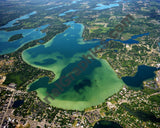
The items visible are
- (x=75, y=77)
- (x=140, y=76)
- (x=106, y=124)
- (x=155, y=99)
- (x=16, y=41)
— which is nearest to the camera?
(x=106, y=124)

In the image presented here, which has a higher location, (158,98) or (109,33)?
(109,33)

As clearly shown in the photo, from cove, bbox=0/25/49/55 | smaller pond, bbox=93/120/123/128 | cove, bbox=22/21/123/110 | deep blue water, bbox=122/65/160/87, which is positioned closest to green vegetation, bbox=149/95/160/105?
deep blue water, bbox=122/65/160/87

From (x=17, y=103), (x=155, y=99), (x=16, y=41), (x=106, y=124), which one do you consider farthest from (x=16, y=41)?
(x=155, y=99)

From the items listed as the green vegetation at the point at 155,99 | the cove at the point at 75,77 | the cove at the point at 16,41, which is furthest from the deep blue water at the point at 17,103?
the cove at the point at 16,41

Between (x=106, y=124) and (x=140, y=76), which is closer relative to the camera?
(x=106, y=124)

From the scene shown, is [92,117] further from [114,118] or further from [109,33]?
[109,33]

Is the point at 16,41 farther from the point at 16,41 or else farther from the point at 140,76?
the point at 140,76

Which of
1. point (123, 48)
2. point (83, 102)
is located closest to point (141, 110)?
point (83, 102)

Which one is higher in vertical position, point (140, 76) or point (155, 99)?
point (140, 76)
